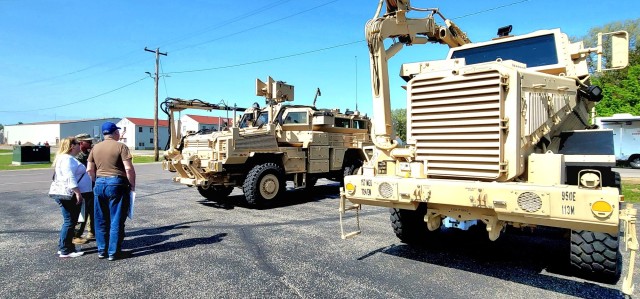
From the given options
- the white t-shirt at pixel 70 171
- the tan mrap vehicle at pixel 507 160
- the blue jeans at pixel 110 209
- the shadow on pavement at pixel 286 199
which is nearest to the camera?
the tan mrap vehicle at pixel 507 160

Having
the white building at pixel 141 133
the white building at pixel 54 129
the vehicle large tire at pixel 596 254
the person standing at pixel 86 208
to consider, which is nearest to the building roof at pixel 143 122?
the white building at pixel 141 133

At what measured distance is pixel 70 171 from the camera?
490 cm

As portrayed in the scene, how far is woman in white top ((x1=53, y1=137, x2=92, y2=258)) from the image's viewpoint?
16.0 feet

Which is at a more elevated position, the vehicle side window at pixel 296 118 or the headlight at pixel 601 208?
the vehicle side window at pixel 296 118

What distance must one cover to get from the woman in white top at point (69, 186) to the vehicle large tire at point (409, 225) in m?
3.83

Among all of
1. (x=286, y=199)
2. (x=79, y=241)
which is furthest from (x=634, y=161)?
(x=79, y=241)

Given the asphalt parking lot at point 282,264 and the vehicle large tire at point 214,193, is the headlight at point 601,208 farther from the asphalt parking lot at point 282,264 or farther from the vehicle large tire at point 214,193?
the vehicle large tire at point 214,193

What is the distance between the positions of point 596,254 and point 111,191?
198 inches

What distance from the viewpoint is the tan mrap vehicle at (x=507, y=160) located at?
325 cm

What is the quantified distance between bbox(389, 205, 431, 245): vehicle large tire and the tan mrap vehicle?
31.7 inches

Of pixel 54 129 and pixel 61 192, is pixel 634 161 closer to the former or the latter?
pixel 61 192

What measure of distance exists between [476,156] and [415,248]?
73.2 inches

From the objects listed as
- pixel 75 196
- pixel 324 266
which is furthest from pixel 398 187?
pixel 75 196

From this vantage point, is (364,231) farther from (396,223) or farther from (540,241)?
(540,241)
